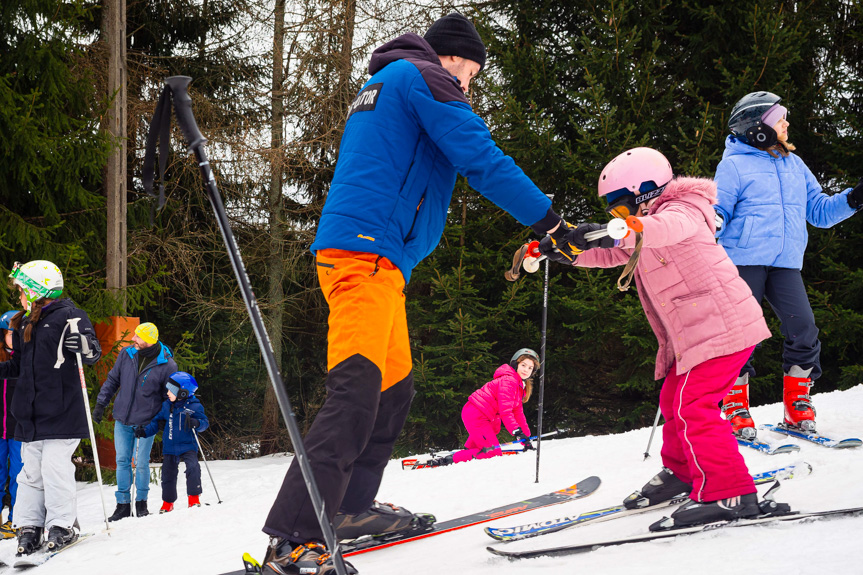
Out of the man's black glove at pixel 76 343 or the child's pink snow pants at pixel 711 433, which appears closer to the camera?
the child's pink snow pants at pixel 711 433

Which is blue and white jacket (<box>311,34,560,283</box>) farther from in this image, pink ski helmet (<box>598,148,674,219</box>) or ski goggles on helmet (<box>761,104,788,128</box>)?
ski goggles on helmet (<box>761,104,788,128</box>)

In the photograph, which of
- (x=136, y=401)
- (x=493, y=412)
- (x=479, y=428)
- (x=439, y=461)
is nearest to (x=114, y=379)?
(x=136, y=401)

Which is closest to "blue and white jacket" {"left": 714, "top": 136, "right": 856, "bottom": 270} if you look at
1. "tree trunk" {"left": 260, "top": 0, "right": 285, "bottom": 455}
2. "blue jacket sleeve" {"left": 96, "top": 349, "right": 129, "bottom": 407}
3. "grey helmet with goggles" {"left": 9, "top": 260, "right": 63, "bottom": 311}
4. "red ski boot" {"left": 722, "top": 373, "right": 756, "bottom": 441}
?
"red ski boot" {"left": 722, "top": 373, "right": 756, "bottom": 441}

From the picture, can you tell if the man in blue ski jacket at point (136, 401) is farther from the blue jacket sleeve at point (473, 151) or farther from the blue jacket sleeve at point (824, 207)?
the blue jacket sleeve at point (824, 207)

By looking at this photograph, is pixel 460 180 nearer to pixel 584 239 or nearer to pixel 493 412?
pixel 493 412

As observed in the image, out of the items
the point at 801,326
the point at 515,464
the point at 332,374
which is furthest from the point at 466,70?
the point at 515,464

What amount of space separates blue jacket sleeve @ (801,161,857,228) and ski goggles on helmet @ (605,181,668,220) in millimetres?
1892

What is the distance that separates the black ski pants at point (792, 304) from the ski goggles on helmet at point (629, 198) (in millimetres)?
1659

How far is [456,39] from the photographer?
2564 mm

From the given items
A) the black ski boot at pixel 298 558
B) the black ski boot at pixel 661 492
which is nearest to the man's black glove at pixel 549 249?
the black ski boot at pixel 661 492

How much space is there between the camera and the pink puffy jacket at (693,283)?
2.51m

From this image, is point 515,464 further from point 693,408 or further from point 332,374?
point 332,374

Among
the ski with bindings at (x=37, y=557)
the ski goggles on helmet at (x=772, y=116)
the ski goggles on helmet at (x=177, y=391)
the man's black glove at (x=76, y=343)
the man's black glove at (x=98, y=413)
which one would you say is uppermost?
the ski goggles on helmet at (x=772, y=116)

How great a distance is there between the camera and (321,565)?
6.35ft
